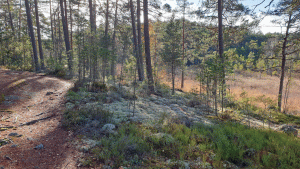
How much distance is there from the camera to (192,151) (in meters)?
4.23

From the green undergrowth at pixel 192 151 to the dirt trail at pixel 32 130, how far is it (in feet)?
3.20

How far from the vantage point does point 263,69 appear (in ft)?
35.3

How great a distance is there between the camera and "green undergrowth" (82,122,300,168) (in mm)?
3633

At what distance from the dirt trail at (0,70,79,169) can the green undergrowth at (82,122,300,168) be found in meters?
0.97

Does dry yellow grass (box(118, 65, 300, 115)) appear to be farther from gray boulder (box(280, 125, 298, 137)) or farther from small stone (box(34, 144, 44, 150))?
small stone (box(34, 144, 44, 150))

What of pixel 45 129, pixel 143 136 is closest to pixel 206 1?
pixel 143 136

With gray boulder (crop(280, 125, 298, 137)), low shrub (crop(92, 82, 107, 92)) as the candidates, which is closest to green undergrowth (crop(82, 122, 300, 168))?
gray boulder (crop(280, 125, 298, 137))

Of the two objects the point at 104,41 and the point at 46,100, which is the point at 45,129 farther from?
the point at 104,41

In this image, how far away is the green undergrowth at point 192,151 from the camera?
363 cm

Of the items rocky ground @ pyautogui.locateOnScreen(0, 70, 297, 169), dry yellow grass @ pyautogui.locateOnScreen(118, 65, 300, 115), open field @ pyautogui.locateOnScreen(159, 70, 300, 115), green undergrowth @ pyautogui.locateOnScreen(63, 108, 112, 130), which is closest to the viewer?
rocky ground @ pyautogui.locateOnScreen(0, 70, 297, 169)

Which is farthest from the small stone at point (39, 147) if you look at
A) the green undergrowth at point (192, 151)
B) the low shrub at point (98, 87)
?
the low shrub at point (98, 87)

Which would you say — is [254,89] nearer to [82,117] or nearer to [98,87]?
[98,87]

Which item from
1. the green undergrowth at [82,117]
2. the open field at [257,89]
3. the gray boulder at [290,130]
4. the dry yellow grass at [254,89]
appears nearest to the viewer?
the green undergrowth at [82,117]

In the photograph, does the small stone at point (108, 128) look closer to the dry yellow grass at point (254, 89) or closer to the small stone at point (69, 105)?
the small stone at point (69, 105)
